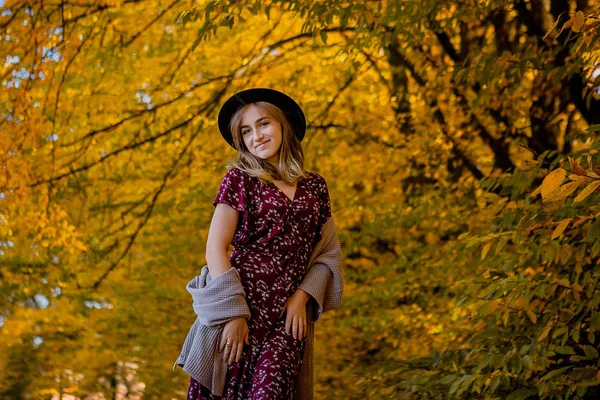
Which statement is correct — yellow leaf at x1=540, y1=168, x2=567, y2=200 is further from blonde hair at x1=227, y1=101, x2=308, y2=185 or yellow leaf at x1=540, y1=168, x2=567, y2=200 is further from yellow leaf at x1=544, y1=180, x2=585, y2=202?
blonde hair at x1=227, y1=101, x2=308, y2=185

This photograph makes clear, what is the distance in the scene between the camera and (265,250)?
10.1ft

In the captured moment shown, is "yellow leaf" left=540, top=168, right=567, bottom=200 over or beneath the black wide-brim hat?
beneath

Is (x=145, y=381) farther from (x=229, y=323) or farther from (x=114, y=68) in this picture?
(x=229, y=323)

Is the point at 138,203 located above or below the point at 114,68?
below

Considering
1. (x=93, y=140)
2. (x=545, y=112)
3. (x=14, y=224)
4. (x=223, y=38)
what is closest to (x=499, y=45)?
(x=545, y=112)

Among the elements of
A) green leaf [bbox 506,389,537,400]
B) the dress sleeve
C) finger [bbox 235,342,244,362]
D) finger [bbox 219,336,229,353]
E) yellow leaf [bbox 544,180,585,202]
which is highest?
the dress sleeve

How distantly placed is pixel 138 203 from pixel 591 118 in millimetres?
4362

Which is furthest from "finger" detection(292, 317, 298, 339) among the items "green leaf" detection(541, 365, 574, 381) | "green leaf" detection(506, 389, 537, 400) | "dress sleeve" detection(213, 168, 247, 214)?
"green leaf" detection(506, 389, 537, 400)

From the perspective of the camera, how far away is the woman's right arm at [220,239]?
2992mm

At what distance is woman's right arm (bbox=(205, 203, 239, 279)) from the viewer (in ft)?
9.82

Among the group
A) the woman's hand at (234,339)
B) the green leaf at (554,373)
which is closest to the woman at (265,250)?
the woman's hand at (234,339)

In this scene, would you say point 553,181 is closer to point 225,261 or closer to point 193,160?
point 225,261

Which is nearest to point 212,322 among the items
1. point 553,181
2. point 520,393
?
point 553,181

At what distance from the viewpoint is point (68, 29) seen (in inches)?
Answer: 313
